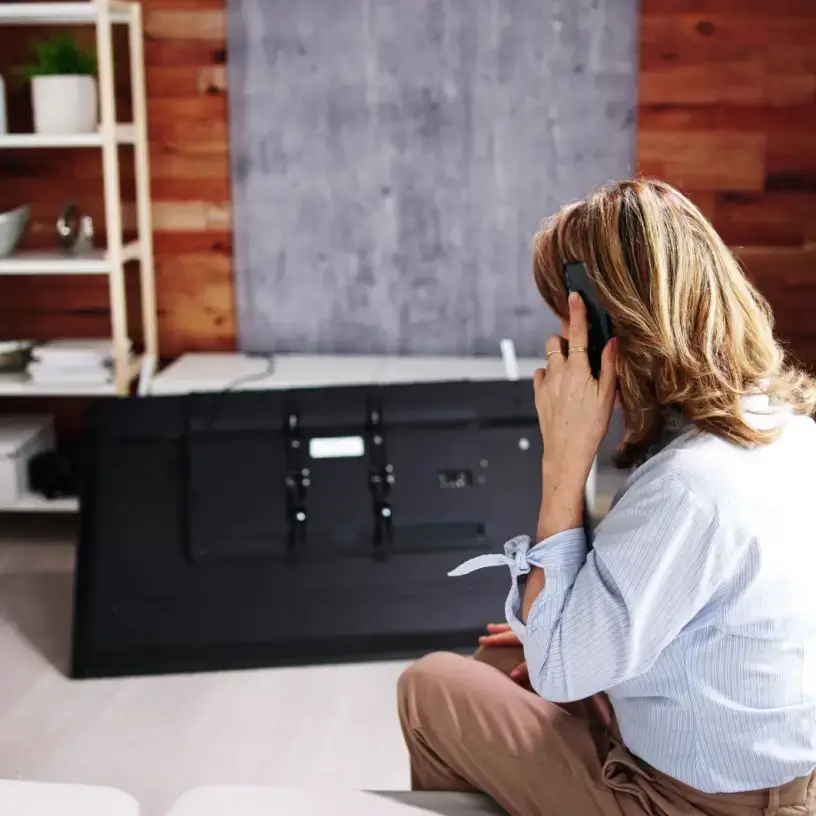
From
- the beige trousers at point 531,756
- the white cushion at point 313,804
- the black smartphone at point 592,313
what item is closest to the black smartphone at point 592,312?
the black smartphone at point 592,313

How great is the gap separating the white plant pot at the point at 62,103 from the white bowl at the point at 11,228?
0.86 ft

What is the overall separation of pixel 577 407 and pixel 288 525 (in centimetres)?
145

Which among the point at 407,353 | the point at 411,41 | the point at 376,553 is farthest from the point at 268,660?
the point at 411,41

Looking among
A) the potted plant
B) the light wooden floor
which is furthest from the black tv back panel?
the potted plant

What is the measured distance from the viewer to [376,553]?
2711mm

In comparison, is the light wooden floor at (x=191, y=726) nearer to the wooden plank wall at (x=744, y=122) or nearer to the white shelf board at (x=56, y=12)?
the white shelf board at (x=56, y=12)

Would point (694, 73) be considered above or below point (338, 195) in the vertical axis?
above

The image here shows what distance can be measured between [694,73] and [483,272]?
853 millimetres

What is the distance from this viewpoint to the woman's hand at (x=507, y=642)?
1.60m

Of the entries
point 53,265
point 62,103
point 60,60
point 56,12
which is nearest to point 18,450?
point 53,265

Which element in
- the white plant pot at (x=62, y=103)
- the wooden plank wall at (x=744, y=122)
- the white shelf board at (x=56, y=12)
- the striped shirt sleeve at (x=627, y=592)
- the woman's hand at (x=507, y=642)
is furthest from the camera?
the wooden plank wall at (x=744, y=122)

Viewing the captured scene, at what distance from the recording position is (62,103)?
3.24 metres

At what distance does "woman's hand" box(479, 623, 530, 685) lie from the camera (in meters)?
1.60

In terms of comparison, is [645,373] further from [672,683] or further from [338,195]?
[338,195]
